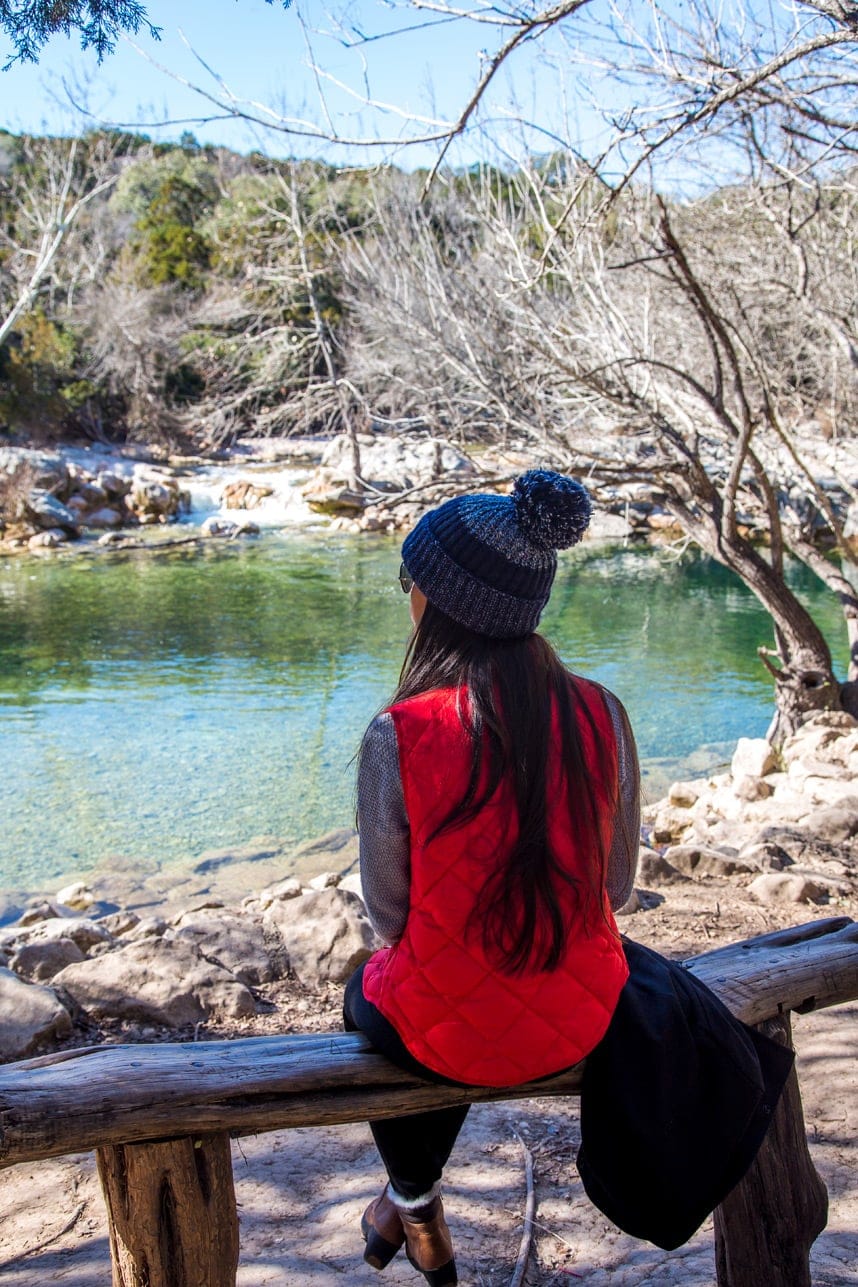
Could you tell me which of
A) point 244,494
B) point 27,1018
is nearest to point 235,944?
point 27,1018

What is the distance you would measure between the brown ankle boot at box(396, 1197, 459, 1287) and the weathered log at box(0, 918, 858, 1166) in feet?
0.87

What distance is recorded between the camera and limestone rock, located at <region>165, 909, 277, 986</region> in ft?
12.1

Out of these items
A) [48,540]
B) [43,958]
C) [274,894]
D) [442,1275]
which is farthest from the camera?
[48,540]

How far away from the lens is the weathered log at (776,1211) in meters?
1.86

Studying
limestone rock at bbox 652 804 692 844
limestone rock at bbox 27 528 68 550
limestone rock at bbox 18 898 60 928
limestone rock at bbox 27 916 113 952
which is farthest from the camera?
limestone rock at bbox 27 528 68 550

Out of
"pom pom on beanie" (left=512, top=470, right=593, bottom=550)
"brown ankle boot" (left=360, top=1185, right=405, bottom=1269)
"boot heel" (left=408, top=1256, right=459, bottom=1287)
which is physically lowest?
"boot heel" (left=408, top=1256, right=459, bottom=1287)

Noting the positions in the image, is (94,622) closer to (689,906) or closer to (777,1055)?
(689,906)

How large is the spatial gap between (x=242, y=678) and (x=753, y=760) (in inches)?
188

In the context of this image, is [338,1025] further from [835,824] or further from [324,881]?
[835,824]

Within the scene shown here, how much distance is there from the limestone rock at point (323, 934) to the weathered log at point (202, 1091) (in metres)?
2.14

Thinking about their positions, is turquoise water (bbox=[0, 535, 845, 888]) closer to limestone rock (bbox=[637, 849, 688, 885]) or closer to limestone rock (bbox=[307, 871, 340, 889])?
limestone rock (bbox=[307, 871, 340, 889])

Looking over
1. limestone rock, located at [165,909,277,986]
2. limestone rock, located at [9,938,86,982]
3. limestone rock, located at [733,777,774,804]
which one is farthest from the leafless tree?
limestone rock, located at [165,909,277,986]

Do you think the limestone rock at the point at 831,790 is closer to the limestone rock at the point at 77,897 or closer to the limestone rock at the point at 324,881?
the limestone rock at the point at 324,881

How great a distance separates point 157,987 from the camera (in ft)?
10.9
